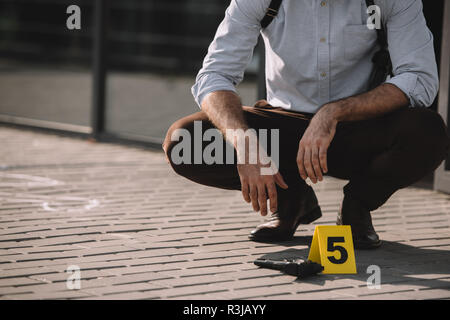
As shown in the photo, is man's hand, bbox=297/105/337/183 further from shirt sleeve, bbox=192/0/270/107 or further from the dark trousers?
shirt sleeve, bbox=192/0/270/107

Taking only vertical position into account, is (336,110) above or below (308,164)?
above

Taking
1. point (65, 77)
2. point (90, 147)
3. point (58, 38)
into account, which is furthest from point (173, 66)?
point (90, 147)

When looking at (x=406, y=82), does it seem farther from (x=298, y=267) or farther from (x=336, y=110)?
(x=298, y=267)

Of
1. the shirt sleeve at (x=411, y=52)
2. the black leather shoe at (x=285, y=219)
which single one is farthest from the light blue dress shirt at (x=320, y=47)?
the black leather shoe at (x=285, y=219)

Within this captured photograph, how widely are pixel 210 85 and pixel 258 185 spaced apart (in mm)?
602

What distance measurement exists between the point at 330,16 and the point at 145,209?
158cm

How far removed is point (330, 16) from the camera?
376 cm

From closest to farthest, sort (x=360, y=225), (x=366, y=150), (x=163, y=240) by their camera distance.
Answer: (x=366, y=150) < (x=360, y=225) < (x=163, y=240)

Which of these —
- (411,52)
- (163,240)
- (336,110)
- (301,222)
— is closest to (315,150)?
(336,110)

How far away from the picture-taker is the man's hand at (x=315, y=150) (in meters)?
3.36

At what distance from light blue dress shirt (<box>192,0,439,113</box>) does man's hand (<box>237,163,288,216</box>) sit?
49 cm

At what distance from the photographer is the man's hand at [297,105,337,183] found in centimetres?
336

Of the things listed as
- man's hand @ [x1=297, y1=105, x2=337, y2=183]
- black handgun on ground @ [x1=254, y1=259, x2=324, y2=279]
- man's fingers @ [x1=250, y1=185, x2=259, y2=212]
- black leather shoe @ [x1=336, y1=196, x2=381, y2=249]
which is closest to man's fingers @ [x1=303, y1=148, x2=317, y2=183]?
man's hand @ [x1=297, y1=105, x2=337, y2=183]

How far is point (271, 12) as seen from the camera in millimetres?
3766
